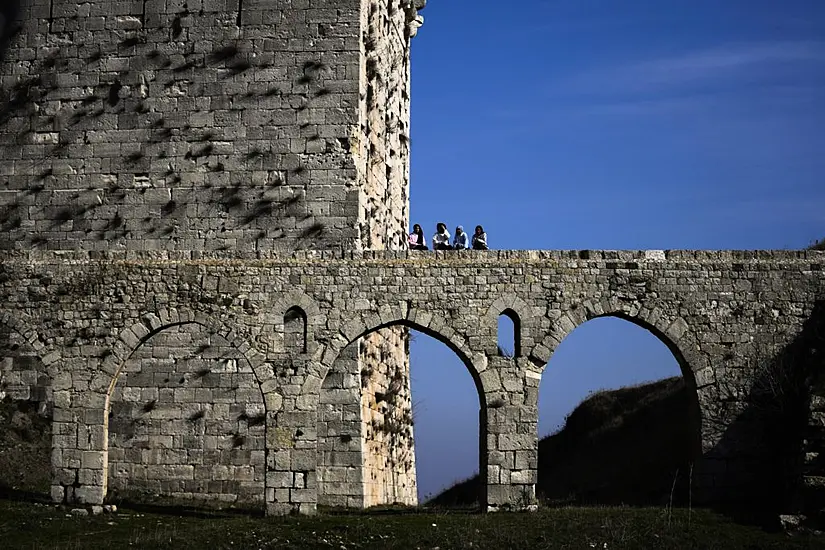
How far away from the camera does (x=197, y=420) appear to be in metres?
25.9

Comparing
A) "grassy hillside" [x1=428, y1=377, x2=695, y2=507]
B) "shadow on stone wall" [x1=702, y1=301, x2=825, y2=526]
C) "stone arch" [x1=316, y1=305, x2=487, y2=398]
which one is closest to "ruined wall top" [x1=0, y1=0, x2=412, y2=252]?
"stone arch" [x1=316, y1=305, x2=487, y2=398]

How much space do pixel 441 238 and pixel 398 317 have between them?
540 centimetres

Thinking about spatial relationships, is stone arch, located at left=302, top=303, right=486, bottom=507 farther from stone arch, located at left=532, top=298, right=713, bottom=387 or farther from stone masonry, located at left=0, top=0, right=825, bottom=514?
stone arch, located at left=532, top=298, right=713, bottom=387

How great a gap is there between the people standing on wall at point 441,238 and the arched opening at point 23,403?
8.42 m

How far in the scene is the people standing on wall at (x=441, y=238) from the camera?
2797cm

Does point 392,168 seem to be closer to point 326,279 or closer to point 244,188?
point 244,188

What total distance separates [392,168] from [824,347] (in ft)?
36.4

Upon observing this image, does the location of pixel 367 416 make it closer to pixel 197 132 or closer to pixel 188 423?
pixel 188 423

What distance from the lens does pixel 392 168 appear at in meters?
30.4

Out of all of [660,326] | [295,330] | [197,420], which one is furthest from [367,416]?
[660,326]

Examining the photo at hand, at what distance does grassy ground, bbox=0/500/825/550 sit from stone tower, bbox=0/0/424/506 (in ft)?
14.4

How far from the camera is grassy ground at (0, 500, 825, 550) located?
20500mm

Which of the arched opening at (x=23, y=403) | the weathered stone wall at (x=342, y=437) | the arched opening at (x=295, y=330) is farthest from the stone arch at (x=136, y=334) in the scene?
the arched opening at (x=23, y=403)

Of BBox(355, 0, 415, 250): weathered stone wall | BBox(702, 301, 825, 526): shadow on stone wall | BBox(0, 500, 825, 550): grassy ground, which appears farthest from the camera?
BBox(355, 0, 415, 250): weathered stone wall
